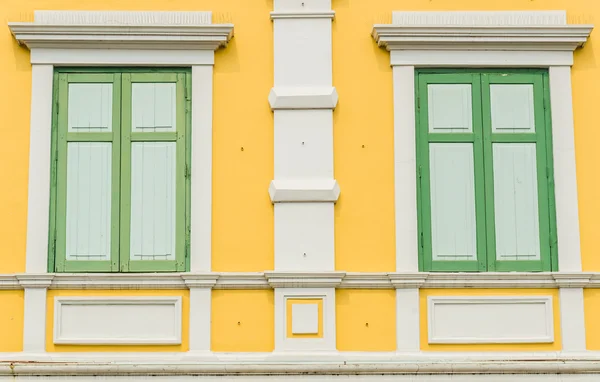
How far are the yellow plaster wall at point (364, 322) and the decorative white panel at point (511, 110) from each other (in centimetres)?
200

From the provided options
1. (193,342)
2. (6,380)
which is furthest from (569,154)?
(6,380)

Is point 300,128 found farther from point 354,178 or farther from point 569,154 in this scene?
point 569,154

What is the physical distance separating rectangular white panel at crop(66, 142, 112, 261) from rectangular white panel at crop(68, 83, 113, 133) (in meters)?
0.17

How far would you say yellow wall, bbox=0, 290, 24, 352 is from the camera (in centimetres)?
895

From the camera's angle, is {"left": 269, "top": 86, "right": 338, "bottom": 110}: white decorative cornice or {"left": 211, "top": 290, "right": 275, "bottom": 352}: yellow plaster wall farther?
{"left": 269, "top": 86, "right": 338, "bottom": 110}: white decorative cornice

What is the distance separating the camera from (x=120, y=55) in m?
9.26

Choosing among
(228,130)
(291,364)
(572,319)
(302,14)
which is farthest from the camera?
(302,14)

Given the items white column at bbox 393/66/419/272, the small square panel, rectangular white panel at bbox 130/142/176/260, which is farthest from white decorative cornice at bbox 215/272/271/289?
white column at bbox 393/66/419/272

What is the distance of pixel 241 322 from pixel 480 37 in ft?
11.6

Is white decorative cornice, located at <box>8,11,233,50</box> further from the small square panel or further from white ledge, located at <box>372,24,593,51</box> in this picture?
the small square panel

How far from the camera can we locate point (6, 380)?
8.73 meters

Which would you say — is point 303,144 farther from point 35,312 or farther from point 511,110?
point 35,312

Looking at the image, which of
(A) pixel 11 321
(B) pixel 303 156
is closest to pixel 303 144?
(B) pixel 303 156

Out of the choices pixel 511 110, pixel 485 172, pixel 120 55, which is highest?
pixel 120 55
